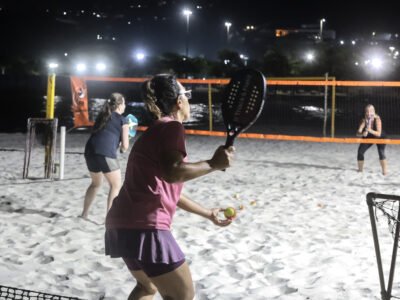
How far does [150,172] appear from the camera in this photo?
98.5 inches

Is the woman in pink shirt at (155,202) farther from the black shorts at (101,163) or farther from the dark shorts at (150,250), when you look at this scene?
the black shorts at (101,163)

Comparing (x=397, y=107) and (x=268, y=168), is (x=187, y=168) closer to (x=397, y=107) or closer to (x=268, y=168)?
(x=268, y=168)

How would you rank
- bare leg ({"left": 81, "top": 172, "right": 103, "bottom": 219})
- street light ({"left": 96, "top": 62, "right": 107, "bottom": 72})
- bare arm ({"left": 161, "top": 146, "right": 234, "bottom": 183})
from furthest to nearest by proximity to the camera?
street light ({"left": 96, "top": 62, "right": 107, "bottom": 72}) < bare leg ({"left": 81, "top": 172, "right": 103, "bottom": 219}) < bare arm ({"left": 161, "top": 146, "right": 234, "bottom": 183})

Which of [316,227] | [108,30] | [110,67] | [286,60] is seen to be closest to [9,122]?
[316,227]

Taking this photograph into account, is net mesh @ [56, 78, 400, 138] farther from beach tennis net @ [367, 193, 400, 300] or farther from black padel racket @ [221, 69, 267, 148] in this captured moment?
black padel racket @ [221, 69, 267, 148]

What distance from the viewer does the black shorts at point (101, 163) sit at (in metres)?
A: 6.16

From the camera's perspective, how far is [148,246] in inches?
98.0

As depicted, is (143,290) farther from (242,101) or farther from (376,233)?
(376,233)

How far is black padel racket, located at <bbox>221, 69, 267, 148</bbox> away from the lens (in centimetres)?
242

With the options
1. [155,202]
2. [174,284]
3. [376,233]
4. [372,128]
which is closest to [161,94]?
[155,202]

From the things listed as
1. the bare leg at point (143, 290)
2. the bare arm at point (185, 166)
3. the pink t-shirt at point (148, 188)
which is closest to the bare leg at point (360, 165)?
the bare leg at point (143, 290)

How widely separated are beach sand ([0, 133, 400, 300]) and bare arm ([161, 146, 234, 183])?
2045 millimetres

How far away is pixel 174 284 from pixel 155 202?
39cm

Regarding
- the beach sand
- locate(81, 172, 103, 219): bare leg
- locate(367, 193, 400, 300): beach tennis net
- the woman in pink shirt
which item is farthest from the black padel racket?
locate(81, 172, 103, 219): bare leg
